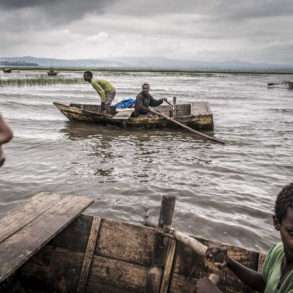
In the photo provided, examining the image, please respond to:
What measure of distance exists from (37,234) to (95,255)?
65 centimetres

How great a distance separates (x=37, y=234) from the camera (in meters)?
3.34

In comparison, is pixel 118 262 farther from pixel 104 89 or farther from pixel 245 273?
pixel 104 89

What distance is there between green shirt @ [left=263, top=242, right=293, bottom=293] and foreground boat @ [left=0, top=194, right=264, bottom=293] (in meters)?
0.86

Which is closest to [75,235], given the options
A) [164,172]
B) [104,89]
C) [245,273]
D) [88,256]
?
[88,256]

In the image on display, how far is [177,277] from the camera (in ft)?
10.9

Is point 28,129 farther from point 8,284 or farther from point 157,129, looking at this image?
point 8,284

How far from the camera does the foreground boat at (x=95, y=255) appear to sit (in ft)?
10.5

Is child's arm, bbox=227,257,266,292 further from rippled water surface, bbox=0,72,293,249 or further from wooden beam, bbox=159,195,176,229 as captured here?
rippled water surface, bbox=0,72,293,249

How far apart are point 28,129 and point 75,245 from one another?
10912 millimetres

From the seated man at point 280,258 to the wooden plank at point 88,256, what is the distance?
1640mm

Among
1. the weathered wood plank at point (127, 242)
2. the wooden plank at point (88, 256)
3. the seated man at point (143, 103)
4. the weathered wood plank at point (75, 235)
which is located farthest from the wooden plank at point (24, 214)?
the seated man at point (143, 103)

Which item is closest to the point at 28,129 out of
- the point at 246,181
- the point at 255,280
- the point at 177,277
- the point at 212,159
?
the point at 212,159

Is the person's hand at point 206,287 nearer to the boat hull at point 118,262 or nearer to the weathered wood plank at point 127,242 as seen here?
the boat hull at point 118,262

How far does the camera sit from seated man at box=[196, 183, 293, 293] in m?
1.91
